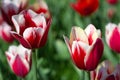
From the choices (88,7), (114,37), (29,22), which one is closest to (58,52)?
(88,7)

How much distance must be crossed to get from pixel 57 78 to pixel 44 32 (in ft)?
2.71

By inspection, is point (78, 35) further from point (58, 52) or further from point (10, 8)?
point (58, 52)

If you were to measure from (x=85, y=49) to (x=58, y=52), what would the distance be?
1352 millimetres

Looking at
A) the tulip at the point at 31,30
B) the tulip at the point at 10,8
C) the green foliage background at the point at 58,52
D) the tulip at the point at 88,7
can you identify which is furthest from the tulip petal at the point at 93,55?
the tulip at the point at 88,7

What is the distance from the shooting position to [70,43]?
133 cm

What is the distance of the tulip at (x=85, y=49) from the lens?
127 cm

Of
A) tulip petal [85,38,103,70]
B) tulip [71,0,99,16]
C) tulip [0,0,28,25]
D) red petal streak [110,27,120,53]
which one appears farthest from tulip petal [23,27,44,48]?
tulip [71,0,99,16]

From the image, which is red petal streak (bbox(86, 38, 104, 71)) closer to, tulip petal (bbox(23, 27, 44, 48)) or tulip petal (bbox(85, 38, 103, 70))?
tulip petal (bbox(85, 38, 103, 70))

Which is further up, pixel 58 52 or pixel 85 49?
pixel 85 49

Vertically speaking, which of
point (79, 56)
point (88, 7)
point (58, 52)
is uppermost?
point (79, 56)

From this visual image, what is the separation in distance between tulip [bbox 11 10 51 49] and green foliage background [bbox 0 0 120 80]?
39 centimetres

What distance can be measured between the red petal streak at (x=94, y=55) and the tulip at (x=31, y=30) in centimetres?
21

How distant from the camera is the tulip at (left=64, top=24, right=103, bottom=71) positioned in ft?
4.17

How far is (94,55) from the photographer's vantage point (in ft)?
4.21
